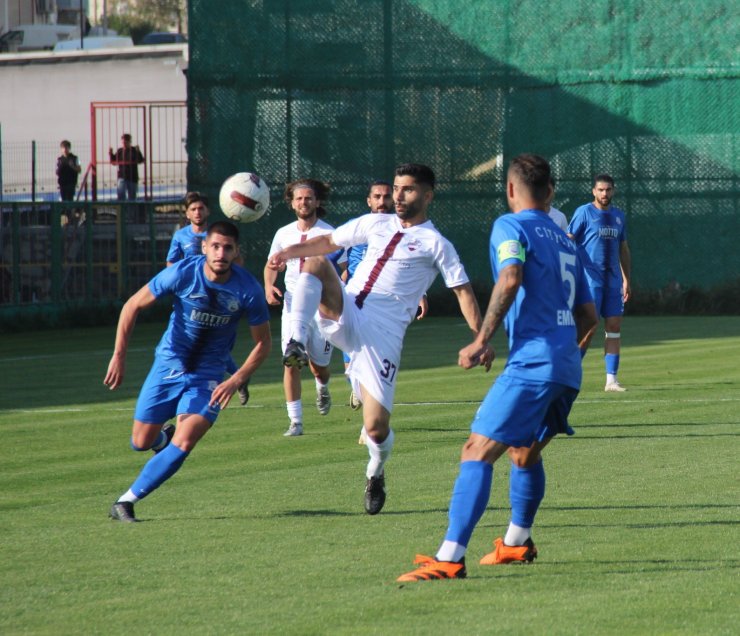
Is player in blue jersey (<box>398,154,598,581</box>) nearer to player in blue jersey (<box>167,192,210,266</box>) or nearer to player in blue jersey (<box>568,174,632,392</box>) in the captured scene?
player in blue jersey (<box>167,192,210,266</box>)

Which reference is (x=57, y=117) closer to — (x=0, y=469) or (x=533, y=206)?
(x=0, y=469)

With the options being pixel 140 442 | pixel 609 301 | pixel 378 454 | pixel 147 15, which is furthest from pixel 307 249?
pixel 147 15

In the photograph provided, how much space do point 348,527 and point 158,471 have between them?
4.08ft

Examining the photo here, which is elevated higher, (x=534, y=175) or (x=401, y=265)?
(x=534, y=175)

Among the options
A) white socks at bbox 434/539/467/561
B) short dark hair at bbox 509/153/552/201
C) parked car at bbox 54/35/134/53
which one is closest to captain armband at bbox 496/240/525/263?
short dark hair at bbox 509/153/552/201

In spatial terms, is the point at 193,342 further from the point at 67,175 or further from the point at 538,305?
the point at 67,175

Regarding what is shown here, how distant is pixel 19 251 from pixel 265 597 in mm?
21045

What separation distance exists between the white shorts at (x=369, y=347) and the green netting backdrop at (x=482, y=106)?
21.4 meters

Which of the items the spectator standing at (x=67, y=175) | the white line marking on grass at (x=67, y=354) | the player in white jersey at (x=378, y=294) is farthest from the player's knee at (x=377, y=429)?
the spectator standing at (x=67, y=175)

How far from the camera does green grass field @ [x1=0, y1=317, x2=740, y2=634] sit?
20.5 feet

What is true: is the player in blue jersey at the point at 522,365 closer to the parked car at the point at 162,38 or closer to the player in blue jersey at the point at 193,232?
the player in blue jersey at the point at 193,232

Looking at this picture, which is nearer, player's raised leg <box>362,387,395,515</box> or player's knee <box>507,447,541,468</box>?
player's knee <box>507,447,541,468</box>

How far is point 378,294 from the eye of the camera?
30.3ft

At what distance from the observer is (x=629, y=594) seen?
6520 millimetres
